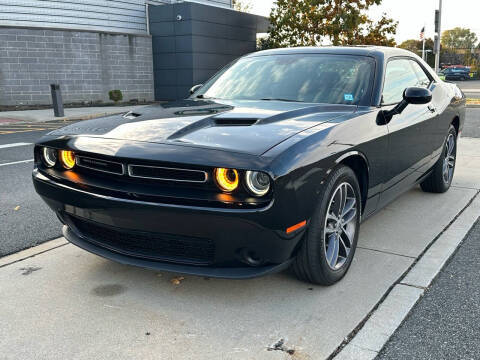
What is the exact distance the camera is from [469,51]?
60.2 metres

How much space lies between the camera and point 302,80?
12.6 ft

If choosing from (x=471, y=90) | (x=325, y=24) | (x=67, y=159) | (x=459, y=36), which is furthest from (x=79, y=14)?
(x=459, y=36)

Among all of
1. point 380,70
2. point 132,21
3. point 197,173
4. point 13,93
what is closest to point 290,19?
point 132,21

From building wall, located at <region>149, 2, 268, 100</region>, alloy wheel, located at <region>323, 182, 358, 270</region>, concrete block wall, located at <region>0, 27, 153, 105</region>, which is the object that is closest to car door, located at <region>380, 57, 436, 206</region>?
alloy wheel, located at <region>323, 182, 358, 270</region>

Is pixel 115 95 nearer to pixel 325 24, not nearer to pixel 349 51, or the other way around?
pixel 325 24

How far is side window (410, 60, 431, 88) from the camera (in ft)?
15.4

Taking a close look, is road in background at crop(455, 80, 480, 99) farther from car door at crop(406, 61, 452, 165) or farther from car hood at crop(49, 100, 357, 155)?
car hood at crop(49, 100, 357, 155)

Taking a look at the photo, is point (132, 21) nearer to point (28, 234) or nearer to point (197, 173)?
point (28, 234)

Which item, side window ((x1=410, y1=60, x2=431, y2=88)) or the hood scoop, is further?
side window ((x1=410, y1=60, x2=431, y2=88))

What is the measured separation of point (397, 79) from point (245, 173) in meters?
2.30

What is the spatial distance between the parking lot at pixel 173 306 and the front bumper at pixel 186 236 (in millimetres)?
293

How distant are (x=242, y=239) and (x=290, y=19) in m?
24.0

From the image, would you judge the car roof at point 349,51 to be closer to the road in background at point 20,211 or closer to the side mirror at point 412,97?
the side mirror at point 412,97

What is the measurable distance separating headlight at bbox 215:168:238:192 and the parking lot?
2.45 ft
